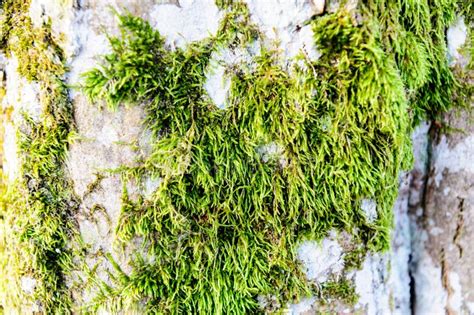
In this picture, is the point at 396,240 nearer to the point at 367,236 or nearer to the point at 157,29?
the point at 367,236

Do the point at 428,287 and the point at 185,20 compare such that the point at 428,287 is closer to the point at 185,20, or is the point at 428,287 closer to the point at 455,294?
the point at 455,294

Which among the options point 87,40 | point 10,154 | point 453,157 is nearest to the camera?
point 87,40

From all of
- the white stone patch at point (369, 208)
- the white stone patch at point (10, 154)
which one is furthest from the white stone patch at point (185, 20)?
the white stone patch at point (369, 208)

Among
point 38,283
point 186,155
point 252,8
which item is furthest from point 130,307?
point 252,8

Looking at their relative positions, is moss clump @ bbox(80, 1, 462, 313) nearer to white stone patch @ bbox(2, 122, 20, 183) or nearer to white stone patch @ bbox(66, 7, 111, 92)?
white stone patch @ bbox(66, 7, 111, 92)

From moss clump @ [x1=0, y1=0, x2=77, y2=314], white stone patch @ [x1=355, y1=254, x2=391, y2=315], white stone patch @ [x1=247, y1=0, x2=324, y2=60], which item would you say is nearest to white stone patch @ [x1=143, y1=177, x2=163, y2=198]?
moss clump @ [x1=0, y1=0, x2=77, y2=314]

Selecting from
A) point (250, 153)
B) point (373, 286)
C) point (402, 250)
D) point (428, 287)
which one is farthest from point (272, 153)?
point (428, 287)
